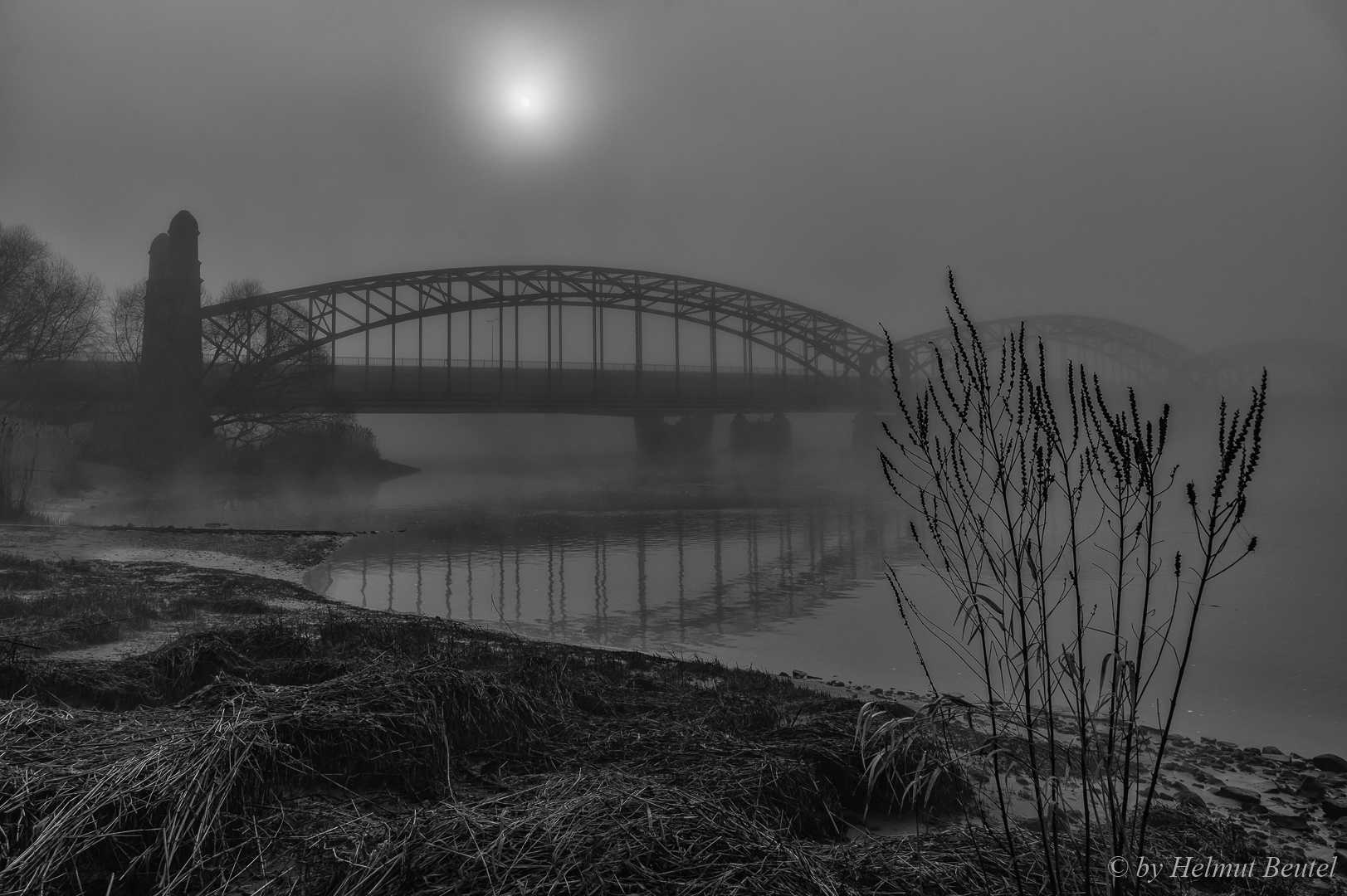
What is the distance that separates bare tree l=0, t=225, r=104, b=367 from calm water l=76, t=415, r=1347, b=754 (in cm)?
813

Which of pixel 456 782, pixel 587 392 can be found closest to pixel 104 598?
pixel 456 782

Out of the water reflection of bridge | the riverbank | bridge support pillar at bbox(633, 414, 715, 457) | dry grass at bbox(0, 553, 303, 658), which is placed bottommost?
the water reflection of bridge

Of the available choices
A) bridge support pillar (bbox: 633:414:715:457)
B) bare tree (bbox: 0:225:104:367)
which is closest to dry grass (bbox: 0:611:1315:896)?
bare tree (bbox: 0:225:104:367)

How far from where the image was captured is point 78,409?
3947 cm

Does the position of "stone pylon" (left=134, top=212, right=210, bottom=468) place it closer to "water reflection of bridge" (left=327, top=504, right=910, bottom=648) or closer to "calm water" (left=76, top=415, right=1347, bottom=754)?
"calm water" (left=76, top=415, right=1347, bottom=754)

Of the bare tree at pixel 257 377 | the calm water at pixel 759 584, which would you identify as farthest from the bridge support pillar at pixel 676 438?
the calm water at pixel 759 584

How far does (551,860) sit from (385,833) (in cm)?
75

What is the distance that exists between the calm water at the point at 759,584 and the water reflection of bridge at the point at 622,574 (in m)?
0.09

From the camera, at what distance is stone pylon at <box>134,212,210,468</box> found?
4325 centimetres

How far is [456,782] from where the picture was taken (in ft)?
12.7

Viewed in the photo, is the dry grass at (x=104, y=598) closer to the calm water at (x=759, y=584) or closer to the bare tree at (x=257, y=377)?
the calm water at (x=759, y=584)

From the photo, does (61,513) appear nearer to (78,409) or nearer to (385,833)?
(78,409)

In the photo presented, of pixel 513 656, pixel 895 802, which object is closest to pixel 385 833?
pixel 895 802

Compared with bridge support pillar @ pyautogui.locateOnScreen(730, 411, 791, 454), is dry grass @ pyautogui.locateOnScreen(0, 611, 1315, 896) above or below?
below
